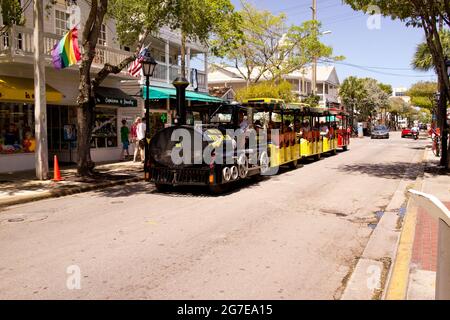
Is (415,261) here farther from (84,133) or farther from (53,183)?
(84,133)

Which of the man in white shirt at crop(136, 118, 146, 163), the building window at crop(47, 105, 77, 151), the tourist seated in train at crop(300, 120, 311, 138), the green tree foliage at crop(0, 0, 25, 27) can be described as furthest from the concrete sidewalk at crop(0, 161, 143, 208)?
the tourist seated in train at crop(300, 120, 311, 138)

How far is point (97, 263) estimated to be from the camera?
5703 millimetres

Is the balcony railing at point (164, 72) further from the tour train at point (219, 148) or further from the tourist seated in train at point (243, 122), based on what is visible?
the tourist seated in train at point (243, 122)

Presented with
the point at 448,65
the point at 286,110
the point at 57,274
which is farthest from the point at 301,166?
the point at 57,274

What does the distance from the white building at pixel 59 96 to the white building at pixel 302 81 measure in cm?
2441

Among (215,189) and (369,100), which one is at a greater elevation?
(369,100)

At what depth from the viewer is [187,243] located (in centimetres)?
671

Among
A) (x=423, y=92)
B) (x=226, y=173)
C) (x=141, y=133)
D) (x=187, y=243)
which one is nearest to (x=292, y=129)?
(x=141, y=133)

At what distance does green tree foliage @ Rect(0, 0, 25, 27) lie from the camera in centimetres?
1395

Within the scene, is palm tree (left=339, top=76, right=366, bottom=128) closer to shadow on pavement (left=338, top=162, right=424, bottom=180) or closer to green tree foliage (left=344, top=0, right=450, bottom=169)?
shadow on pavement (left=338, top=162, right=424, bottom=180)

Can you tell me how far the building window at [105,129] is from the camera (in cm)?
1945

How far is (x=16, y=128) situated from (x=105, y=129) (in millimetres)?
4584

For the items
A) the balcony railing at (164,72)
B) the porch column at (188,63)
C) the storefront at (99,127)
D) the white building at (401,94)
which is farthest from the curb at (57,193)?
the white building at (401,94)

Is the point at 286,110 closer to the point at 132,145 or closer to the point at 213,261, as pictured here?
the point at 132,145
